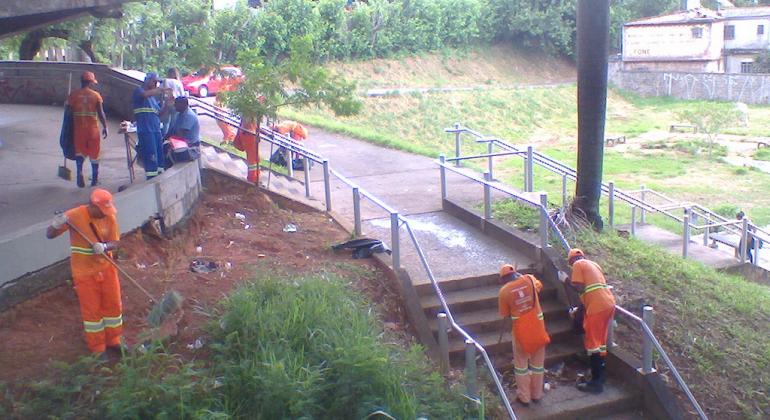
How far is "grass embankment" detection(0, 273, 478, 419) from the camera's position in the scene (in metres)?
6.42

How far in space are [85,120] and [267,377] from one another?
597 centimetres

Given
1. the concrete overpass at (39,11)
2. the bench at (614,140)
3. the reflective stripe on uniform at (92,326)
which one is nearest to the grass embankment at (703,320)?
the reflective stripe on uniform at (92,326)

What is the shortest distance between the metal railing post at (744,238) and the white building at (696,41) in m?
38.0

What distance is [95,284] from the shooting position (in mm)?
6945

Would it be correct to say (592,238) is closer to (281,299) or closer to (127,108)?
(281,299)

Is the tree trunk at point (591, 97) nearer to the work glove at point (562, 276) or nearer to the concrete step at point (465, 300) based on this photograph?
the work glove at point (562, 276)

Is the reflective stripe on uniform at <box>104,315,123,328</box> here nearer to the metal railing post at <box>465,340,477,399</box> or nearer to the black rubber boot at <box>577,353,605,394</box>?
the metal railing post at <box>465,340,477,399</box>

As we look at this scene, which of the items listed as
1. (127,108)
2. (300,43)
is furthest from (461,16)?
(300,43)

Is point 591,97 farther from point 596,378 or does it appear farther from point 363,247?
point 596,378

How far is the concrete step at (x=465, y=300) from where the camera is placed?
9383 mm

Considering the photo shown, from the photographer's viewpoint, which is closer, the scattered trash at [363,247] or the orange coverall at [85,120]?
the scattered trash at [363,247]

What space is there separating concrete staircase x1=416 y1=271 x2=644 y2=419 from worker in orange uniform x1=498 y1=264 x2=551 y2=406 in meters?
0.32

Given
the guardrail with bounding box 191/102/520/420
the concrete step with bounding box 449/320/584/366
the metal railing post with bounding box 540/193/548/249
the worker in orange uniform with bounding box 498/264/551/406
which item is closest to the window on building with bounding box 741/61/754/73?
the guardrail with bounding box 191/102/520/420

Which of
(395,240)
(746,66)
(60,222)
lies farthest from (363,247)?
(746,66)
